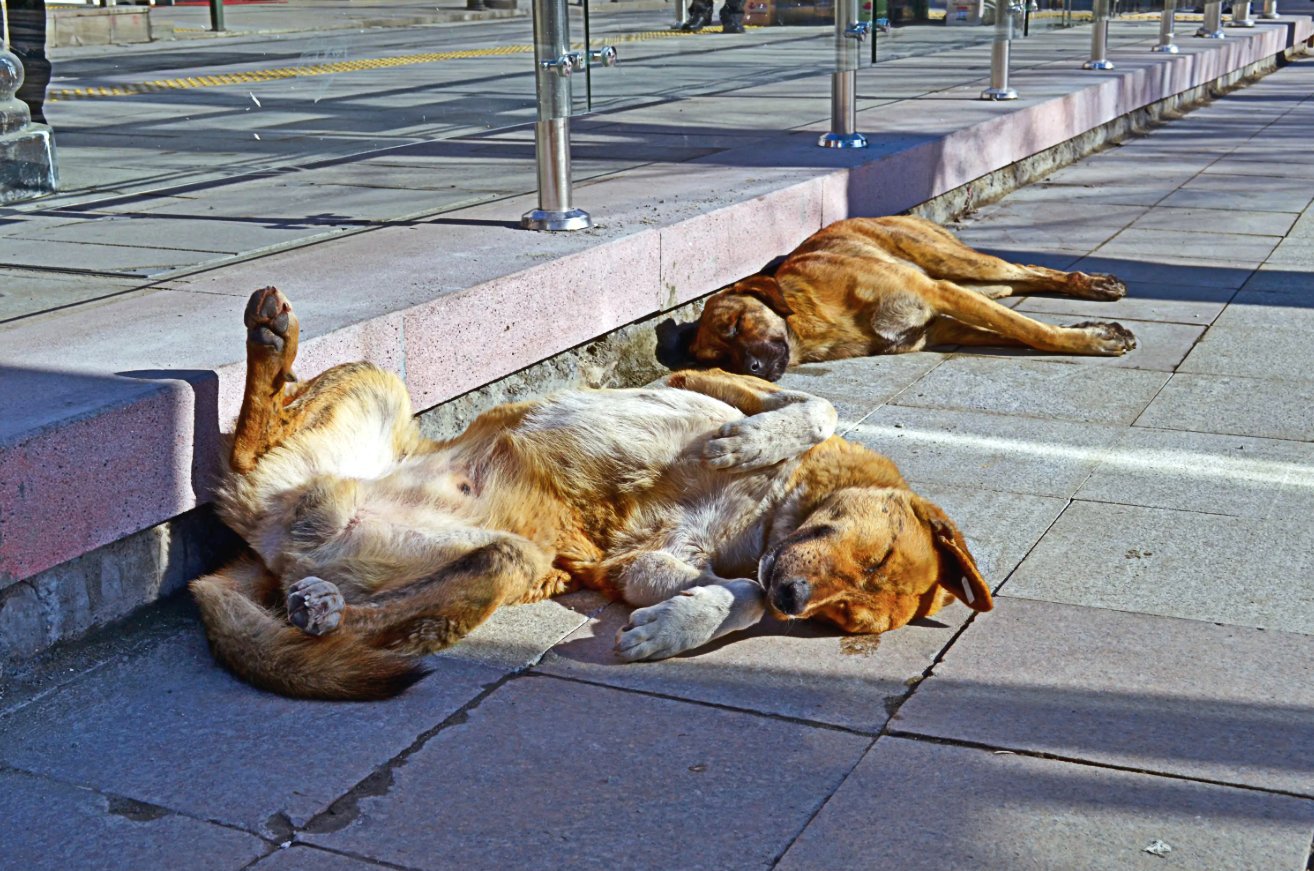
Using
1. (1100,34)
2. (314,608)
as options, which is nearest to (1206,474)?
(314,608)

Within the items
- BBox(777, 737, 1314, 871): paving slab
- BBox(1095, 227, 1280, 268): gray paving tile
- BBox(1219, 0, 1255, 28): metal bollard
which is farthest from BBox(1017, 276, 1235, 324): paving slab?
BBox(1219, 0, 1255, 28): metal bollard

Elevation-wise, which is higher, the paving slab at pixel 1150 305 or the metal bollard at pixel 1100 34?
the metal bollard at pixel 1100 34

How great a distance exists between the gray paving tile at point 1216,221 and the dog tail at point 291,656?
688 cm

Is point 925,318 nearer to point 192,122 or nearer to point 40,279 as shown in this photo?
point 40,279

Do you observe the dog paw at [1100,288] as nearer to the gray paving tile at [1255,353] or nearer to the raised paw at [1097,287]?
the raised paw at [1097,287]

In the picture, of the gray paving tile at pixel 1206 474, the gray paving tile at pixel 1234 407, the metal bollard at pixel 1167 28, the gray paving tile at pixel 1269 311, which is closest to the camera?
the gray paving tile at pixel 1206 474

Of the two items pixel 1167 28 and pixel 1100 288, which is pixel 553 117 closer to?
pixel 1100 288

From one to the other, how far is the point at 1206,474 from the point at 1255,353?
1.74 metres

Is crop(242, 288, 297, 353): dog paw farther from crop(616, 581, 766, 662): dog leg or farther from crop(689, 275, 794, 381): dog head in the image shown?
crop(689, 275, 794, 381): dog head

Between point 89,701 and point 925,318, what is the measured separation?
4.24 metres

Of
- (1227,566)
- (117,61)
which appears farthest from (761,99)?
(1227,566)

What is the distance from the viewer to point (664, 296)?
6.19 metres

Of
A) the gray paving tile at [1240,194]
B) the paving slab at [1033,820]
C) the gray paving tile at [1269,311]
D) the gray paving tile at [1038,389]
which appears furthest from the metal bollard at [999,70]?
the paving slab at [1033,820]

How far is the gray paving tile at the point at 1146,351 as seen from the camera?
6270mm
